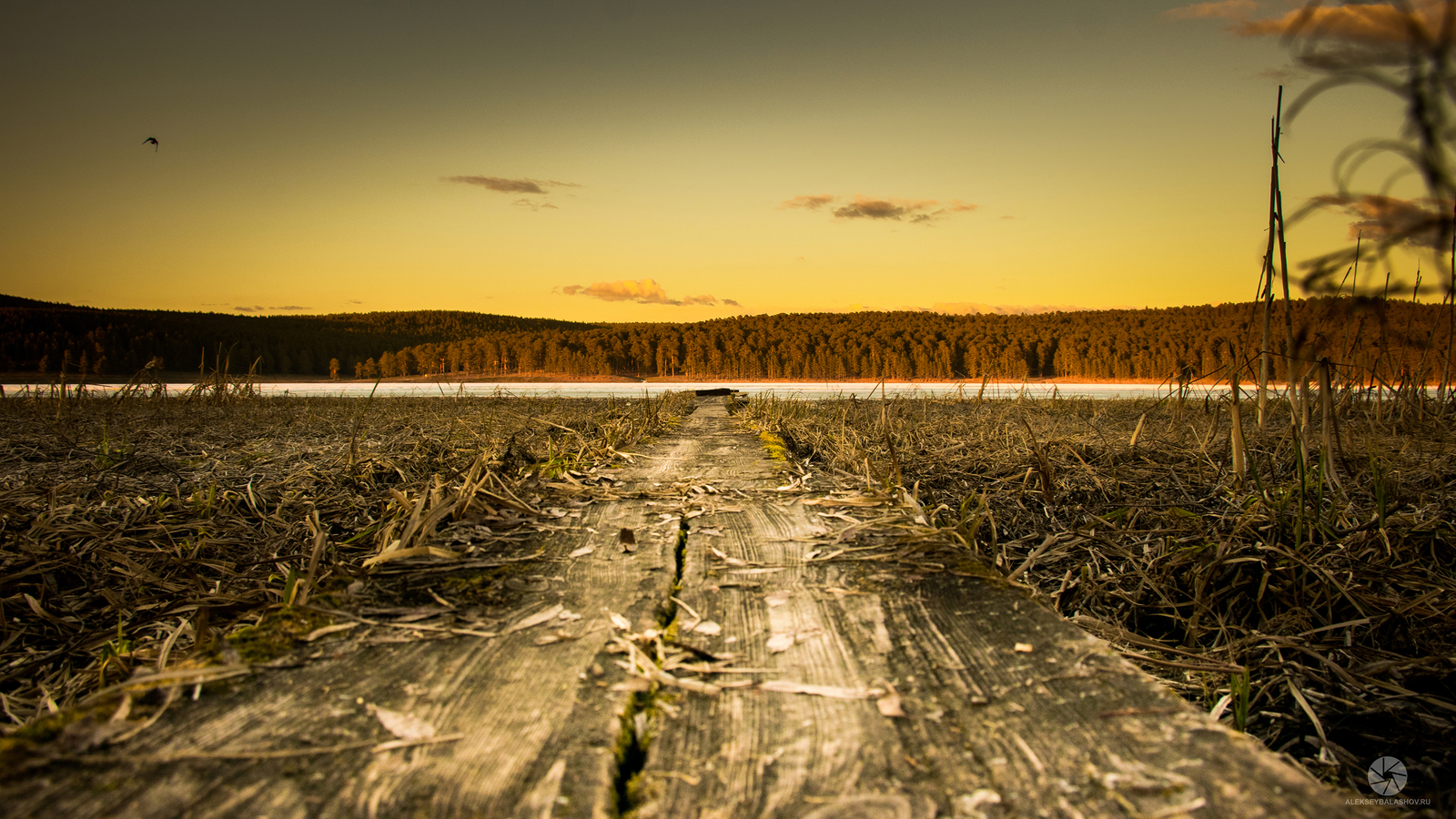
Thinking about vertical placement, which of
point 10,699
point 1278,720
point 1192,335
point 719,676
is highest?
point 1192,335

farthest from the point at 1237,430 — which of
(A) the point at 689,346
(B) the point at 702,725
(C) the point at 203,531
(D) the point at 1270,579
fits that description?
(A) the point at 689,346

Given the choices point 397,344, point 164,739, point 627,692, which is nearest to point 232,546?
point 164,739

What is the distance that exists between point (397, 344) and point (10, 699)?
6768 centimetres

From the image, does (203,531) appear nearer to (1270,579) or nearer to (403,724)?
(403,724)

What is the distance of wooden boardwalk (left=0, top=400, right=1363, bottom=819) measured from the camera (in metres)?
0.70

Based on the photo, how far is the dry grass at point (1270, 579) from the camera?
1.29m

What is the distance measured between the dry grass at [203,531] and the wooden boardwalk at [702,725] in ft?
0.95

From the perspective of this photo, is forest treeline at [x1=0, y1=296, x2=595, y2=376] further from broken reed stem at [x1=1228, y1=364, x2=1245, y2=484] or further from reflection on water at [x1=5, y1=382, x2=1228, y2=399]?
broken reed stem at [x1=1228, y1=364, x2=1245, y2=484]

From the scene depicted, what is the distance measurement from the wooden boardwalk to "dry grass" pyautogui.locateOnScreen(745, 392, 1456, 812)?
1.48 ft

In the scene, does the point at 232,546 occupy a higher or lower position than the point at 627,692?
lower

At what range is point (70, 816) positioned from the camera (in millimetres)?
632

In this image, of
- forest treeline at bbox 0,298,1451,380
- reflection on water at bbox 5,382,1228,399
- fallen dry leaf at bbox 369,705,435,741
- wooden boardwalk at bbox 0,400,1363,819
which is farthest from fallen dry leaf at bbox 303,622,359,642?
forest treeline at bbox 0,298,1451,380

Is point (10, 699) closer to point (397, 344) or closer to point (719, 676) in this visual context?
point (719, 676)

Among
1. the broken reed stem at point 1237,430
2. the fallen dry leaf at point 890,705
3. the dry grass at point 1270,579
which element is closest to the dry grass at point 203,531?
the fallen dry leaf at point 890,705
